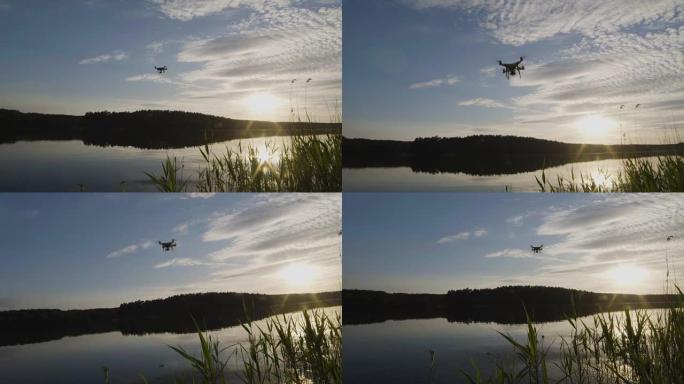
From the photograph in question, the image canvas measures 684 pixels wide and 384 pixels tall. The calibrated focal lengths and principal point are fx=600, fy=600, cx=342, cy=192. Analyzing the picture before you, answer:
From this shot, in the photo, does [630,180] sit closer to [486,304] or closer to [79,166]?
[486,304]

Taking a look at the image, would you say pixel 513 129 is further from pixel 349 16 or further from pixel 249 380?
pixel 249 380

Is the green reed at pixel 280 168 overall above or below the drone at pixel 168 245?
above

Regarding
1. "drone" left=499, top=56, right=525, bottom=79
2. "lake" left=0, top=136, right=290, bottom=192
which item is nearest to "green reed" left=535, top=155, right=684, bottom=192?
"drone" left=499, top=56, right=525, bottom=79

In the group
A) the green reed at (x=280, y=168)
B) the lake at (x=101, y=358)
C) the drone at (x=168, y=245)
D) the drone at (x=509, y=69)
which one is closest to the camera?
the lake at (x=101, y=358)

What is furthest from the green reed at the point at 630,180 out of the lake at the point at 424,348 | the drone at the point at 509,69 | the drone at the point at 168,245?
the drone at the point at 168,245

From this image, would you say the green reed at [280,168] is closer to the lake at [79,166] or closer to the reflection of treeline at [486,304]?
the lake at [79,166]

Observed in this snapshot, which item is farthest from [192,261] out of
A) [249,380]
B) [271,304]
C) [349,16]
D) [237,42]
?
[349,16]

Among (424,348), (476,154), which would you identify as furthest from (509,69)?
(424,348)
